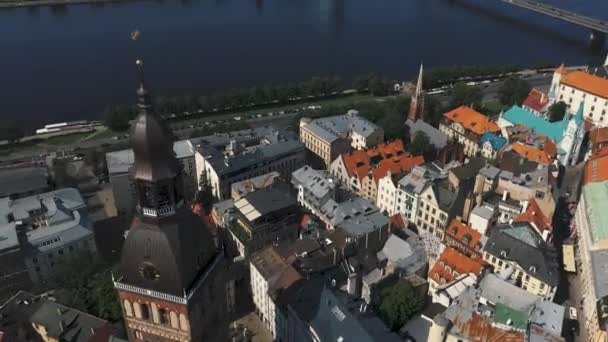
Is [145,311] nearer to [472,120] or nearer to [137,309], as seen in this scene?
[137,309]

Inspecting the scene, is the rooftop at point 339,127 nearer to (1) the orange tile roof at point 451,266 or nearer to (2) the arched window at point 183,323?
(1) the orange tile roof at point 451,266

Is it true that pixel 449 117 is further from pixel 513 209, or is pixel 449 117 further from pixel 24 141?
pixel 24 141

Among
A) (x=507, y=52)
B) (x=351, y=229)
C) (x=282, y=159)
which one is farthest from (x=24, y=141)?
(x=507, y=52)

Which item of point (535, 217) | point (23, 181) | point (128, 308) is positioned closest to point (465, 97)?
point (535, 217)

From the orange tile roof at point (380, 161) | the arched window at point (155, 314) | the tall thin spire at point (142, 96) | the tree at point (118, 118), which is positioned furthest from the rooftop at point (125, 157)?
the tall thin spire at point (142, 96)

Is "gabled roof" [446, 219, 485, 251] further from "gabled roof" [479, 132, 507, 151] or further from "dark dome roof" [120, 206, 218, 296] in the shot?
"dark dome roof" [120, 206, 218, 296]

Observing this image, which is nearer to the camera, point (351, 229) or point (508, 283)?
point (508, 283)
